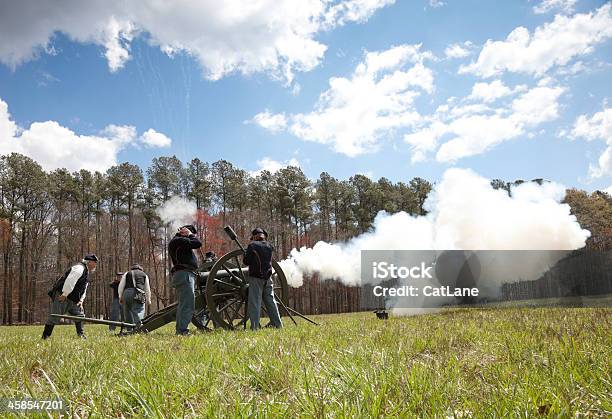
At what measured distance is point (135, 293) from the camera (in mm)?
10414

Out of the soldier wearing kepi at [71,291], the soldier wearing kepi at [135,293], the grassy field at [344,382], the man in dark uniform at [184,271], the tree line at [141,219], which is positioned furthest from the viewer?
the tree line at [141,219]

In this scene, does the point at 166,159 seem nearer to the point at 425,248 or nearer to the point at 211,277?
the point at 425,248

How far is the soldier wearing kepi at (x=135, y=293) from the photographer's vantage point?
10.3 meters

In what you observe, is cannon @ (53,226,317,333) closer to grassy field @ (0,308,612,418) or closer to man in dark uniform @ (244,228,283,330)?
man in dark uniform @ (244,228,283,330)

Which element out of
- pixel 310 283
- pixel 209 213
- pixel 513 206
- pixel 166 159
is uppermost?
pixel 166 159

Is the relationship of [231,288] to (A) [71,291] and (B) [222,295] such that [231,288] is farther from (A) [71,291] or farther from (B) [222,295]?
(A) [71,291]

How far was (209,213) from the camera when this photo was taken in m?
36.2

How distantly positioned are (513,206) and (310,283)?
75.9 feet

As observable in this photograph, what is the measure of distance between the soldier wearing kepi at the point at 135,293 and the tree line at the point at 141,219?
18470 millimetres

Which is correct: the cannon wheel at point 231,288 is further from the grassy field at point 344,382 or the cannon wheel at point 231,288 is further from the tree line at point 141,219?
the tree line at point 141,219

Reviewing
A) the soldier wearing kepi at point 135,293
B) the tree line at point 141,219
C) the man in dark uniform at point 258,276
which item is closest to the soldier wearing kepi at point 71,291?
the soldier wearing kepi at point 135,293

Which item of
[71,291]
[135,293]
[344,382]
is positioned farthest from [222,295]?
[344,382]

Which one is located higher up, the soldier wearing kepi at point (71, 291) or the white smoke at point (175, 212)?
the white smoke at point (175, 212)

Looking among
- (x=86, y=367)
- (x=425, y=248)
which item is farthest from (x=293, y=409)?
(x=425, y=248)
